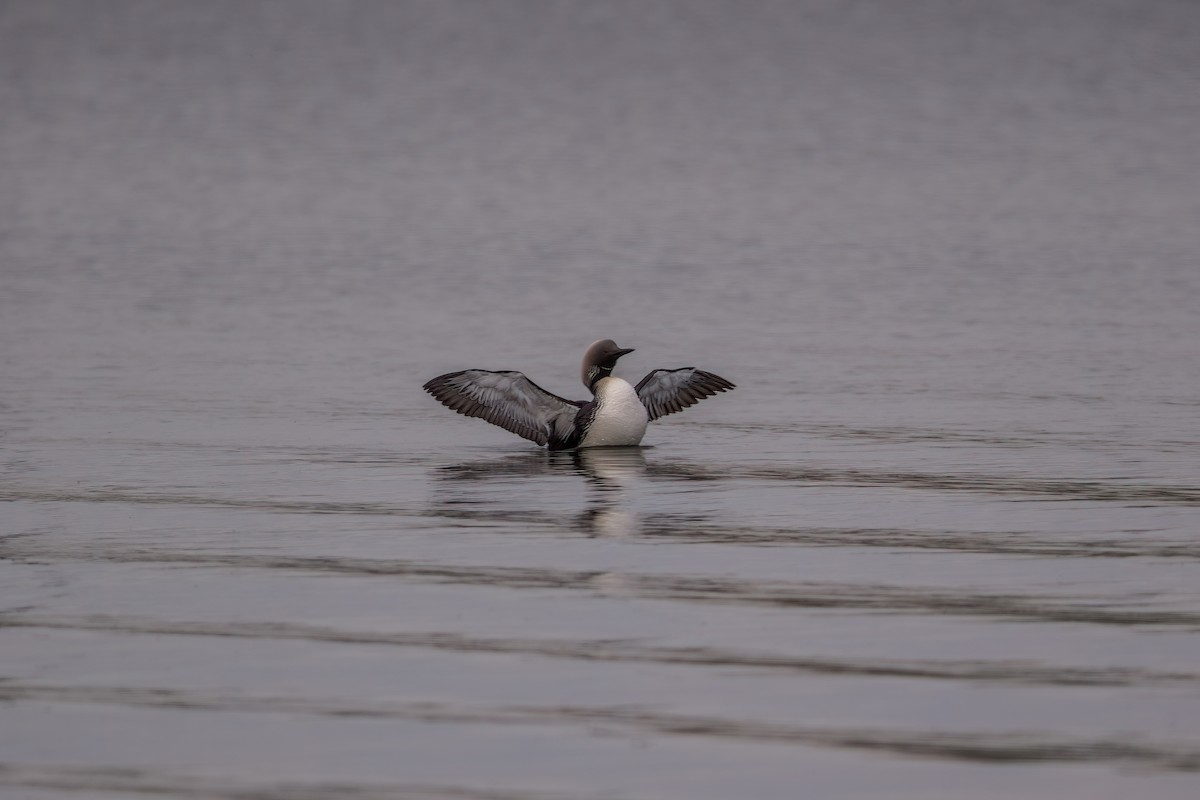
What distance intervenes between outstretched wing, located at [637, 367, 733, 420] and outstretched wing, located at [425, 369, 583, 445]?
78 cm

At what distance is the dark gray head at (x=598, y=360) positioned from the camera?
14016 millimetres

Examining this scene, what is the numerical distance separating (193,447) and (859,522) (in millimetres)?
4782

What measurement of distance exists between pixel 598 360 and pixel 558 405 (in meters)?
0.43

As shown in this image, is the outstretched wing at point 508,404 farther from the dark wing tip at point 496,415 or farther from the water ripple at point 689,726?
the water ripple at point 689,726

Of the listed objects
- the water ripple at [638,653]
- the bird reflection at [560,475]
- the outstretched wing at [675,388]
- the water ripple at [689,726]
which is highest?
the outstretched wing at [675,388]

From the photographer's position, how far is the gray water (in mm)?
7426

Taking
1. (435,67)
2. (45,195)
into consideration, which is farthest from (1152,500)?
(435,67)

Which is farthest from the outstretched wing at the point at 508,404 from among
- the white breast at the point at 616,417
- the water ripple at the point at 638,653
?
the water ripple at the point at 638,653

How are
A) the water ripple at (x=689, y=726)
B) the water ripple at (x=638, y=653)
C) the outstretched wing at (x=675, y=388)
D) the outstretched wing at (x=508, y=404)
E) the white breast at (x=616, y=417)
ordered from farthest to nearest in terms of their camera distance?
the outstretched wing at (x=675, y=388), the outstretched wing at (x=508, y=404), the white breast at (x=616, y=417), the water ripple at (x=638, y=653), the water ripple at (x=689, y=726)

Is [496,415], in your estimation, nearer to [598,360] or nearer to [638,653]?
[598,360]

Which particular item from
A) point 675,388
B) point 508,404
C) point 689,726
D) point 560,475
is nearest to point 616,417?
point 508,404

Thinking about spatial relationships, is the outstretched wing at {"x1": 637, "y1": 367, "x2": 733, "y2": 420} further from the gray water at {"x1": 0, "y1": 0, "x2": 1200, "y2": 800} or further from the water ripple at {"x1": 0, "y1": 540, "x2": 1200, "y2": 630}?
the water ripple at {"x1": 0, "y1": 540, "x2": 1200, "y2": 630}

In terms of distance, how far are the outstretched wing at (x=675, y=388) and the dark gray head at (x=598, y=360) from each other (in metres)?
0.75

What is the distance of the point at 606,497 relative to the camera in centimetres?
1218
